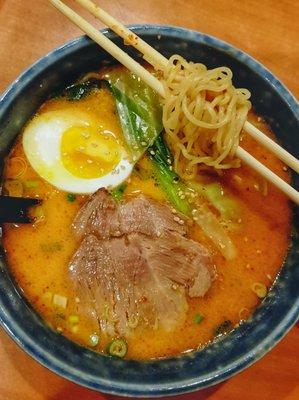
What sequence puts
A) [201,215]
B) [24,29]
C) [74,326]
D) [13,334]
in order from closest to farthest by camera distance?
[13,334] < [74,326] < [201,215] < [24,29]

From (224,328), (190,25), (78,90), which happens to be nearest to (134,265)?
(224,328)

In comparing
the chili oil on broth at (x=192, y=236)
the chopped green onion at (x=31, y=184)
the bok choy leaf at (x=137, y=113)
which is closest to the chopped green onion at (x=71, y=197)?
the chili oil on broth at (x=192, y=236)

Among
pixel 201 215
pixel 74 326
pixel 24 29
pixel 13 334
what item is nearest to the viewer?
pixel 13 334

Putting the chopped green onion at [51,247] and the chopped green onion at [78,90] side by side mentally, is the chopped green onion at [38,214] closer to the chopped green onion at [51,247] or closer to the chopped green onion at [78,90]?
the chopped green onion at [51,247]

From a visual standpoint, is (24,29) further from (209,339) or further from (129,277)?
(209,339)

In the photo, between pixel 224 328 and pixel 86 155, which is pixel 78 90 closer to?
pixel 86 155

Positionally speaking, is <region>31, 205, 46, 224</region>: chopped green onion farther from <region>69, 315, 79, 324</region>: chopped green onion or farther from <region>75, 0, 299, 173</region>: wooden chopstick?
<region>75, 0, 299, 173</region>: wooden chopstick

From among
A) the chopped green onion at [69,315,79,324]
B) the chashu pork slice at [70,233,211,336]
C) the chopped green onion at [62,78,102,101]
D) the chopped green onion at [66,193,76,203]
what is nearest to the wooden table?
the chopped green onion at [62,78,102,101]

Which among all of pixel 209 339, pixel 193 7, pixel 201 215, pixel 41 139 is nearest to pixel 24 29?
pixel 41 139
